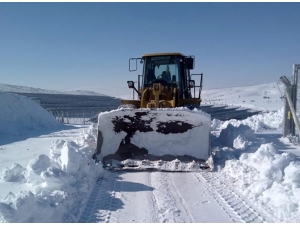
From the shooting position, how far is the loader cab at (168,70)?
7.57 meters

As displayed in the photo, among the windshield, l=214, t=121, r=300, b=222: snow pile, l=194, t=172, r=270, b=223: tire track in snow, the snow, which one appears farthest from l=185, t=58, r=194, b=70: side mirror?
l=194, t=172, r=270, b=223: tire track in snow

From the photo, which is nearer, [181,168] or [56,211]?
[56,211]

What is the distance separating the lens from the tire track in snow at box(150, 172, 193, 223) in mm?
3287

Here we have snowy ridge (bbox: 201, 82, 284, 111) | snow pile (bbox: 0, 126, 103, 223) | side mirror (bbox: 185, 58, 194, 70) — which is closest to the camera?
snow pile (bbox: 0, 126, 103, 223)

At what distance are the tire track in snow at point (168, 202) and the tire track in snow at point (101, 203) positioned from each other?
1.90 feet

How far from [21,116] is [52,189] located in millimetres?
10779

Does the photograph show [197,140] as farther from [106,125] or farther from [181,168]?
[106,125]

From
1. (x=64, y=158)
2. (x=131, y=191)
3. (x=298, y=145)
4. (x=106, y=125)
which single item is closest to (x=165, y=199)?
(x=131, y=191)

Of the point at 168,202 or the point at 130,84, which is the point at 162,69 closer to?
the point at 130,84

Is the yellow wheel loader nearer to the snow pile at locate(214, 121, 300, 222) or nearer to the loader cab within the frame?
the snow pile at locate(214, 121, 300, 222)

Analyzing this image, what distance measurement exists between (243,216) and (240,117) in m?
17.0

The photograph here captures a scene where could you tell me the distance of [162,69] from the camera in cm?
792

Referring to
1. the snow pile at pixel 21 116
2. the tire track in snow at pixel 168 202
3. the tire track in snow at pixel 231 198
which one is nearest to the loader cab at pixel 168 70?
the tire track in snow at pixel 231 198

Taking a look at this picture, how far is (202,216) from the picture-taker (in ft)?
11.0
